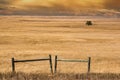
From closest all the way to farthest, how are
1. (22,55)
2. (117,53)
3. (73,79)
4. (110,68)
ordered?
(73,79) → (110,68) → (22,55) → (117,53)

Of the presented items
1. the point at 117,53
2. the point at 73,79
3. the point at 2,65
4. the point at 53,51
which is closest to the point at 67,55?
the point at 53,51

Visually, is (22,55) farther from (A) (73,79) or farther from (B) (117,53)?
(A) (73,79)

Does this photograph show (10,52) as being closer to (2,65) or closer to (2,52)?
(2,52)

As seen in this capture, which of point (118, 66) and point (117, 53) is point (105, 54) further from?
point (118, 66)

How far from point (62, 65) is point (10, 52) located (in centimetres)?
864

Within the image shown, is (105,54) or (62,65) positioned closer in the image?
(62,65)

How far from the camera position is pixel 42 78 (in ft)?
60.2

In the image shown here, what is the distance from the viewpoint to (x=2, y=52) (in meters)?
34.6

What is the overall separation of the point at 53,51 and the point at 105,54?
550 centimetres

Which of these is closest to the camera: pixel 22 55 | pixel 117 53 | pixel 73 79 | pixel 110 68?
pixel 73 79

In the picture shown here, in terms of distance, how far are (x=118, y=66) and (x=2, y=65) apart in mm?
9273

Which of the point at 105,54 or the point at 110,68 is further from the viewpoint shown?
the point at 105,54

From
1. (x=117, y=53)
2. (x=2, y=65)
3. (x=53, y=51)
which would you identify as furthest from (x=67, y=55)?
(x=2, y=65)

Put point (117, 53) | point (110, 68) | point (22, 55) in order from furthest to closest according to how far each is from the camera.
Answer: point (117, 53) → point (22, 55) → point (110, 68)
